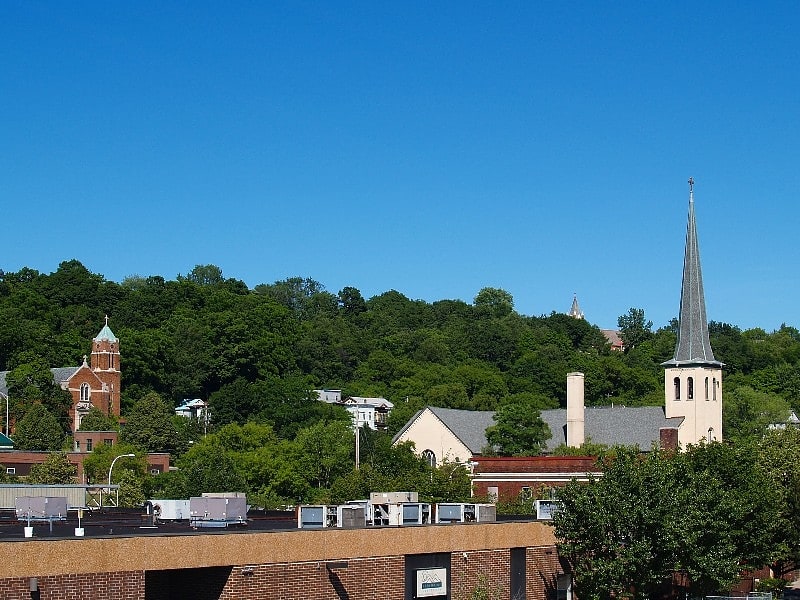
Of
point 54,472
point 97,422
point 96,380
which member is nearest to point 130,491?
point 54,472

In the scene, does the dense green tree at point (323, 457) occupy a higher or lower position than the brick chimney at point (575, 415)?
lower

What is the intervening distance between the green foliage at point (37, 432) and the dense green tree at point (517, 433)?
1666 inches

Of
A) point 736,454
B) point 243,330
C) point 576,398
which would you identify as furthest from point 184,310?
point 736,454

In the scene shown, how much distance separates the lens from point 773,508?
4544 centimetres

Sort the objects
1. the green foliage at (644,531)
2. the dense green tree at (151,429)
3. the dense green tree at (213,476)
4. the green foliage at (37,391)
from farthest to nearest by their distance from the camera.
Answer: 1. the green foliage at (37,391)
2. the dense green tree at (151,429)
3. the dense green tree at (213,476)
4. the green foliage at (644,531)

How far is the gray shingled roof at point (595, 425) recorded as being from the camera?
101 m

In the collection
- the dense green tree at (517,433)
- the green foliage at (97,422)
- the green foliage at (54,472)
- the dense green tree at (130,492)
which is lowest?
the dense green tree at (130,492)

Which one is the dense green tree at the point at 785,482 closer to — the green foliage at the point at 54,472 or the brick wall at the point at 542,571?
the brick wall at the point at 542,571

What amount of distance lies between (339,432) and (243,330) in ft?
255

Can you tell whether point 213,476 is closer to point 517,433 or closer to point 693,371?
point 517,433

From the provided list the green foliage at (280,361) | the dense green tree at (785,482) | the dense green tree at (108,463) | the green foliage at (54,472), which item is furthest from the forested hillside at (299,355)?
the dense green tree at (785,482)

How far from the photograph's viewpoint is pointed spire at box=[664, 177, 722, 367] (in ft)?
366

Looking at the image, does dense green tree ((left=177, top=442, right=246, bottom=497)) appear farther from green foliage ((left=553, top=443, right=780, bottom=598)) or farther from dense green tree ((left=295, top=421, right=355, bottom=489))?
green foliage ((left=553, top=443, right=780, bottom=598))

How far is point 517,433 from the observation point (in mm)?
100125
